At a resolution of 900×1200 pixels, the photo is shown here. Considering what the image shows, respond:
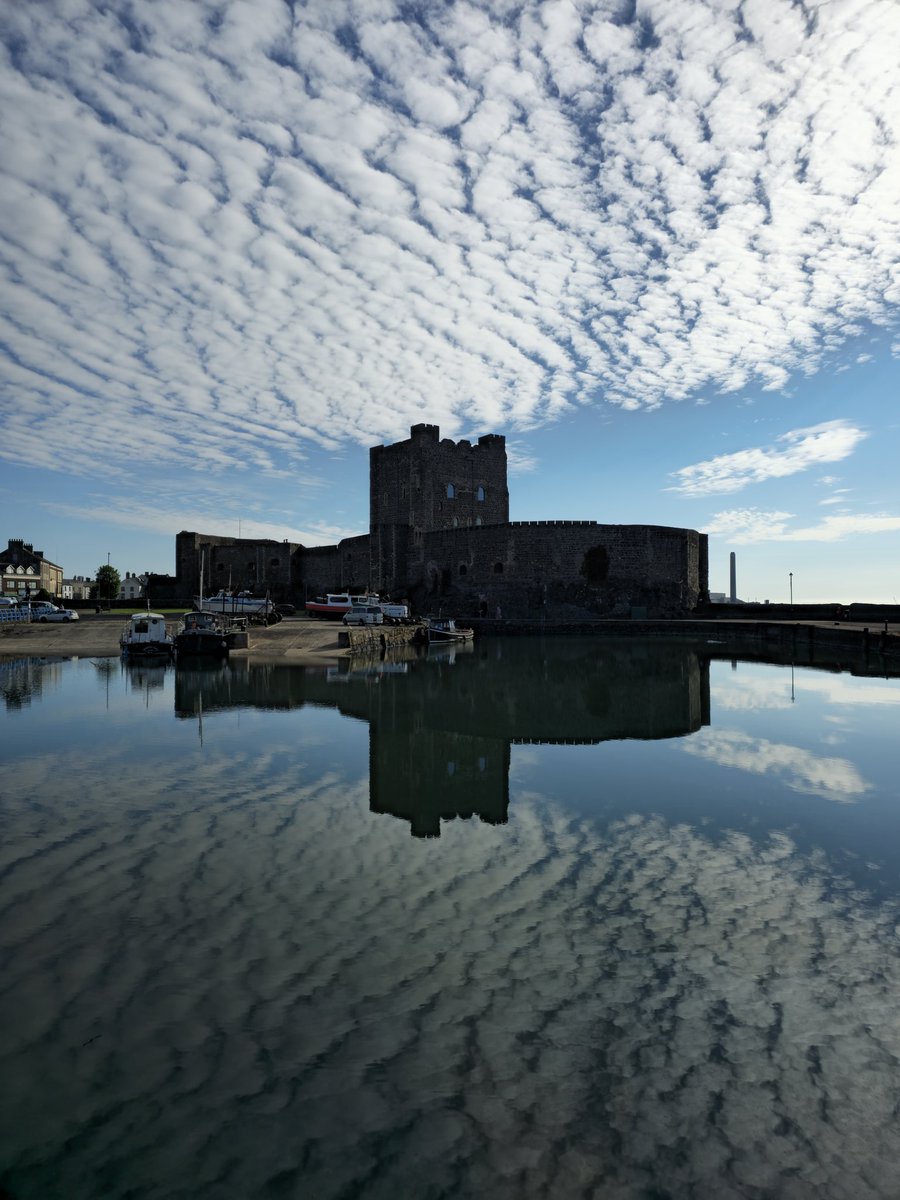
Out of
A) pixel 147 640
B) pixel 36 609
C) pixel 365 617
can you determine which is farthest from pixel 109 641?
pixel 365 617

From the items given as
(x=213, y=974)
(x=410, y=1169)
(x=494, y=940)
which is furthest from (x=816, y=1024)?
(x=213, y=974)

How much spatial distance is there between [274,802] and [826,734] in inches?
408

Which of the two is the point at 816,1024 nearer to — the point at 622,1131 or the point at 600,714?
the point at 622,1131

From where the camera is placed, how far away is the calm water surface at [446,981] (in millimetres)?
3053

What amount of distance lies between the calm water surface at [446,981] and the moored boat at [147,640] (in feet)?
61.7

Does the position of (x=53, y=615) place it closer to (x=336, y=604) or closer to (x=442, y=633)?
(x=336, y=604)

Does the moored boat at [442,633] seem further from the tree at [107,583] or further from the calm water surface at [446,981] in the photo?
the tree at [107,583]

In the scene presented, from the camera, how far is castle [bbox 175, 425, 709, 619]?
1953 inches

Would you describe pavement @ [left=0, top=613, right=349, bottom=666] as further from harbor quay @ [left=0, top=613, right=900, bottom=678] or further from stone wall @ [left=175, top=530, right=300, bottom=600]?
stone wall @ [left=175, top=530, right=300, bottom=600]

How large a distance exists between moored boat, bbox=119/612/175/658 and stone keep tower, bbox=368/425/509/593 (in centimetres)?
2372

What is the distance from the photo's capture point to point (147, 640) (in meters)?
28.7

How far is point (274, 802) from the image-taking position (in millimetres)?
8484

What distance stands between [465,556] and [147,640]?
26.2 metres

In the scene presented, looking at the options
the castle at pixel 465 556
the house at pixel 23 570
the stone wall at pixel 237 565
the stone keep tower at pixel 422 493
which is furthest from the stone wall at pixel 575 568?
the house at pixel 23 570
